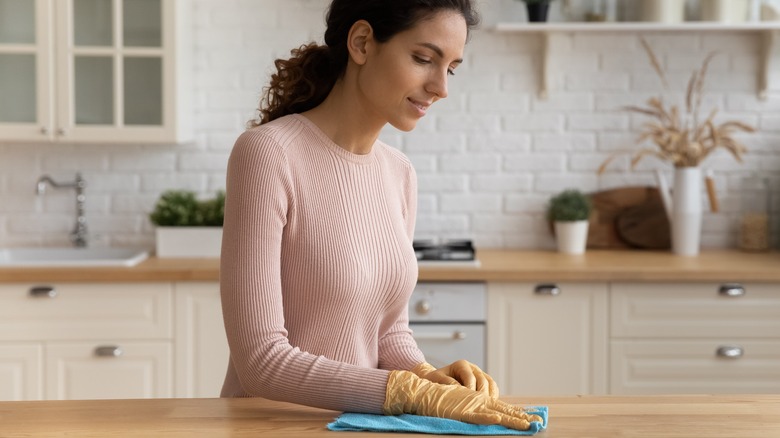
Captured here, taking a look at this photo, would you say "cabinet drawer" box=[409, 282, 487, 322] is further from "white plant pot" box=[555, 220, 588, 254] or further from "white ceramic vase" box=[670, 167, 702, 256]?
"white ceramic vase" box=[670, 167, 702, 256]

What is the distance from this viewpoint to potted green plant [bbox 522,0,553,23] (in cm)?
411

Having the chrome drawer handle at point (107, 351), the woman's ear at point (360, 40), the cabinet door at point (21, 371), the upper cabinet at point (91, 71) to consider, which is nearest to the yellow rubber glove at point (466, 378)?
the woman's ear at point (360, 40)

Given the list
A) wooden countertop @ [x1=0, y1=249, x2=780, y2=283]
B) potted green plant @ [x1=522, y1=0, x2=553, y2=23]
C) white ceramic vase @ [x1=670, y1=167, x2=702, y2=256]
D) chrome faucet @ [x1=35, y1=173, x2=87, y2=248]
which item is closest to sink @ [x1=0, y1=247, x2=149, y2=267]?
chrome faucet @ [x1=35, y1=173, x2=87, y2=248]

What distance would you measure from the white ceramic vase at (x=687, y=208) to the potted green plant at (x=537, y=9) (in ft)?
2.68

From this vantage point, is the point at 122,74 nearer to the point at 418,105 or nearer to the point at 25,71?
the point at 25,71

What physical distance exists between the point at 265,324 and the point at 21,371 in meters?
2.21

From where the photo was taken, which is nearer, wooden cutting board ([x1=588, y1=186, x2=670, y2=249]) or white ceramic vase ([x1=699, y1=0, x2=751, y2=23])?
white ceramic vase ([x1=699, y1=0, x2=751, y2=23])

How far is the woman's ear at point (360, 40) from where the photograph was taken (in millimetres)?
1963

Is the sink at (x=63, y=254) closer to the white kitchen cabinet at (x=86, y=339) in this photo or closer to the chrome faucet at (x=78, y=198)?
the chrome faucet at (x=78, y=198)

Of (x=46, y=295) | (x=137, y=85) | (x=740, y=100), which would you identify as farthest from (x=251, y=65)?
(x=740, y=100)

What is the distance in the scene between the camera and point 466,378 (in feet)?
5.76

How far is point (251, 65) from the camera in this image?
4.29 meters

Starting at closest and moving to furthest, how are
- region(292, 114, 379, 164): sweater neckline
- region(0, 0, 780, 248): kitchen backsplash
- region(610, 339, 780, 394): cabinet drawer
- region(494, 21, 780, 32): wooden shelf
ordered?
1. region(292, 114, 379, 164): sweater neckline
2. region(610, 339, 780, 394): cabinet drawer
3. region(494, 21, 780, 32): wooden shelf
4. region(0, 0, 780, 248): kitchen backsplash

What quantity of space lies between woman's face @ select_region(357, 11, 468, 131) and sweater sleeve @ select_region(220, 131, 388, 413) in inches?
11.7
